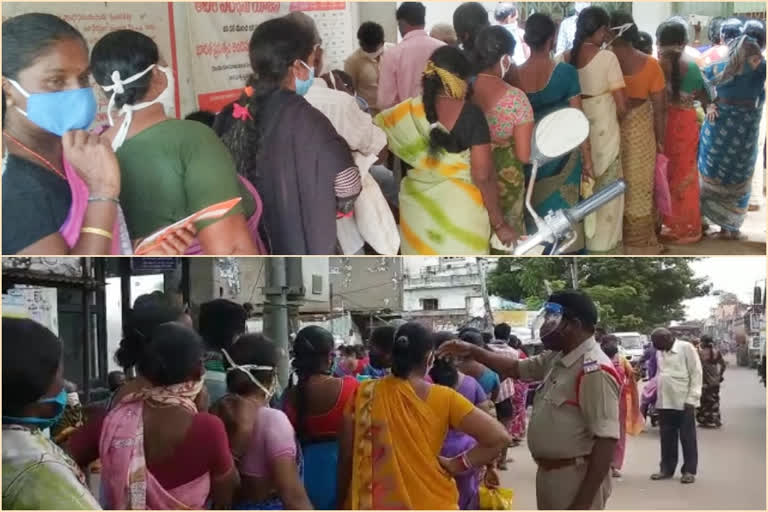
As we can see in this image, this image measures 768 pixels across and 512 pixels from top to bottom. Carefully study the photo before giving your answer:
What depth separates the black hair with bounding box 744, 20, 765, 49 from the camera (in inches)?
119

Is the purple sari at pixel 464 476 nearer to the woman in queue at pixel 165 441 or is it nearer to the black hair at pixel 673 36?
the woman in queue at pixel 165 441

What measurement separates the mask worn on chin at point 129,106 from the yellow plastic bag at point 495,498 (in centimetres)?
168

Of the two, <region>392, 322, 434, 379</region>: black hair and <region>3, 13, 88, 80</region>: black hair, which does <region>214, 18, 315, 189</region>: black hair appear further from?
<region>392, 322, 434, 379</region>: black hair

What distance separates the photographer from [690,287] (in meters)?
3.14

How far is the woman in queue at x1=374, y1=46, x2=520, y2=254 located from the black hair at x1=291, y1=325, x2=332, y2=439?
1.61 feet

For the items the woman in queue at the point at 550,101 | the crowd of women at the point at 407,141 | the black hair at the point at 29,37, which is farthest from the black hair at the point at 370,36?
the black hair at the point at 29,37

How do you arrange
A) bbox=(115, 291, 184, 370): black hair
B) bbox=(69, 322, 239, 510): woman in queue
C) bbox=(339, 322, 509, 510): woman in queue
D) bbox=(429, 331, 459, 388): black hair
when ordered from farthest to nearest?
bbox=(429, 331, 459, 388): black hair
bbox=(115, 291, 184, 370): black hair
bbox=(339, 322, 509, 510): woman in queue
bbox=(69, 322, 239, 510): woman in queue

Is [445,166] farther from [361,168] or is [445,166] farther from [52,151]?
[52,151]

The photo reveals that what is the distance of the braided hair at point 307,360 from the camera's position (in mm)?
2951

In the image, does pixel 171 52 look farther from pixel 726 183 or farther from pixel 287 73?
pixel 726 183

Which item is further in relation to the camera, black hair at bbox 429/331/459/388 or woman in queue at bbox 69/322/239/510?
black hair at bbox 429/331/459/388

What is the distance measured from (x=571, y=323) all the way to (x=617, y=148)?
0.83m

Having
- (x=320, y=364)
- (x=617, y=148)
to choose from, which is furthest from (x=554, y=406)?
(x=617, y=148)

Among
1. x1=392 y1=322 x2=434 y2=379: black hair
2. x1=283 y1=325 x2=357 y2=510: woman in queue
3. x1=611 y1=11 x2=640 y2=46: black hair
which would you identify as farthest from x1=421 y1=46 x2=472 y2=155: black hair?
x1=283 y1=325 x2=357 y2=510: woman in queue
